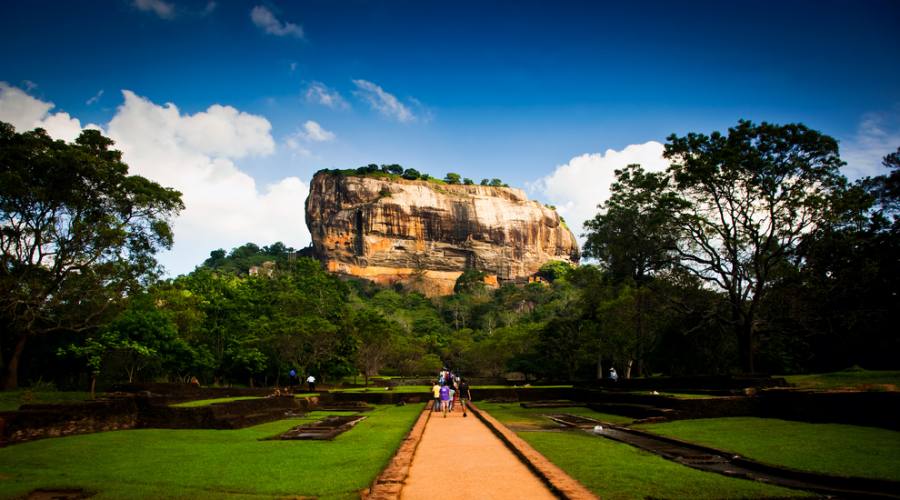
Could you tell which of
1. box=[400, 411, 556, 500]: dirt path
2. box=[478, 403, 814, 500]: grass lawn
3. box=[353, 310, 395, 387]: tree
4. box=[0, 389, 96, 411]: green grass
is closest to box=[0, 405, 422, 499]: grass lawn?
box=[400, 411, 556, 500]: dirt path

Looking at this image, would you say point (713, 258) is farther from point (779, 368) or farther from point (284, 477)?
point (284, 477)

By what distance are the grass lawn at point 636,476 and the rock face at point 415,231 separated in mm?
118772

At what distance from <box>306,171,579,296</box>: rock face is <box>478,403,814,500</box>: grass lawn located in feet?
390

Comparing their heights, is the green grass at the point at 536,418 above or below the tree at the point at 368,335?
below

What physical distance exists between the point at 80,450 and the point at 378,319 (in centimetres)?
3586

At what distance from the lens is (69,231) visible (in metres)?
23.4

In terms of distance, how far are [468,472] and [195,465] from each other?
13.3 feet

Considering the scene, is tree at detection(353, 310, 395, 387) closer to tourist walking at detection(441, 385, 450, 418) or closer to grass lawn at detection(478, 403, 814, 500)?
tourist walking at detection(441, 385, 450, 418)

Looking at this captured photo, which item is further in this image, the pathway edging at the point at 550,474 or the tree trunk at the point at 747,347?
the tree trunk at the point at 747,347

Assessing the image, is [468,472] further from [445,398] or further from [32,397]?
[32,397]

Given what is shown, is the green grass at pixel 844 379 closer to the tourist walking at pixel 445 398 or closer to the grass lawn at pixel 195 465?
the tourist walking at pixel 445 398

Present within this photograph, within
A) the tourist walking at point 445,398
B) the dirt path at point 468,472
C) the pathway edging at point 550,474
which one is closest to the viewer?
the pathway edging at point 550,474

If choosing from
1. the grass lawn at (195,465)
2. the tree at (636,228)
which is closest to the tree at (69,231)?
the grass lawn at (195,465)

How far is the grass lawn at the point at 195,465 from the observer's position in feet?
22.4
